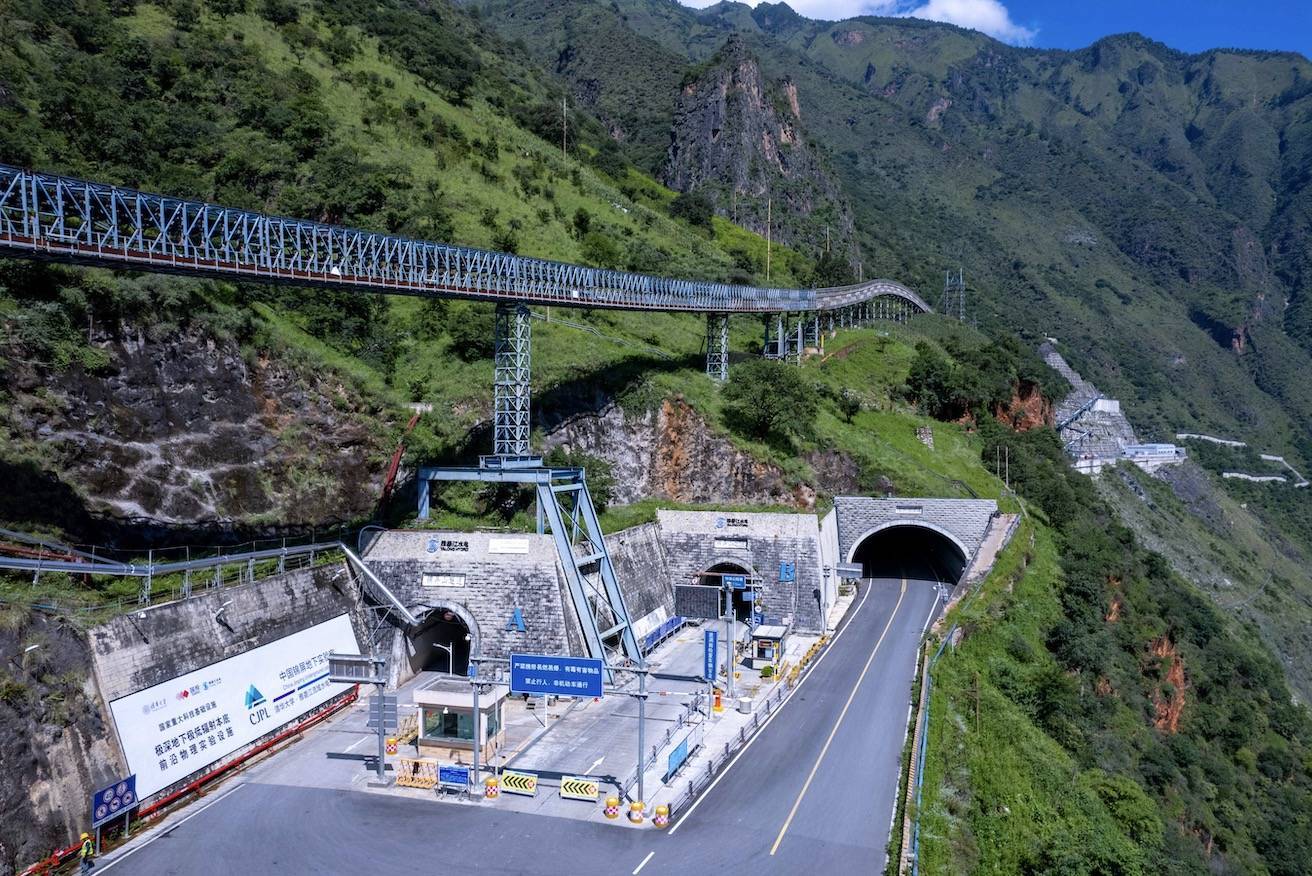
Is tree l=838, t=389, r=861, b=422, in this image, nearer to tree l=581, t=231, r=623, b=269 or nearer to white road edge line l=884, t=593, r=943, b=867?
white road edge line l=884, t=593, r=943, b=867

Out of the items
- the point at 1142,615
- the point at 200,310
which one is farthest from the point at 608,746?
the point at 1142,615

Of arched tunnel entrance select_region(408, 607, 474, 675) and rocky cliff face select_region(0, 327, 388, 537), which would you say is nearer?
rocky cliff face select_region(0, 327, 388, 537)

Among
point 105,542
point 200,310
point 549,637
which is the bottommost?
point 549,637

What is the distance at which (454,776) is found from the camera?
25.6 metres

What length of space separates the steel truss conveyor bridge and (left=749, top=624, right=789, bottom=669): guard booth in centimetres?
525

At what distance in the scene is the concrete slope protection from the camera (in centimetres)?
2461

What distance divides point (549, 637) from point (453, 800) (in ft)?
29.3

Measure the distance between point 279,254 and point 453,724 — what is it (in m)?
17.2

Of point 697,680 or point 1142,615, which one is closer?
point 697,680

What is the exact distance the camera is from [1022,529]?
51719mm

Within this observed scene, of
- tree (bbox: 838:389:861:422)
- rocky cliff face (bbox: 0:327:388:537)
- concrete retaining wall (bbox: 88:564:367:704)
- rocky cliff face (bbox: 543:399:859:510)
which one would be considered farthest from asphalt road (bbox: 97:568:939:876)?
tree (bbox: 838:389:861:422)

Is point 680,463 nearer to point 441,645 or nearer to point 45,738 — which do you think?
point 441,645

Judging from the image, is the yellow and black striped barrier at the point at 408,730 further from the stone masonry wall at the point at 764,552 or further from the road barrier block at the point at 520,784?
the stone masonry wall at the point at 764,552

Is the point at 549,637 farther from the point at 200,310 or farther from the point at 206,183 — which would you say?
the point at 206,183
